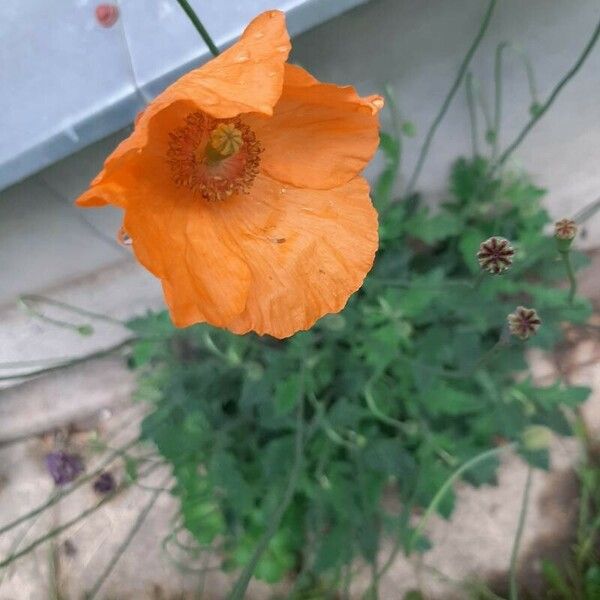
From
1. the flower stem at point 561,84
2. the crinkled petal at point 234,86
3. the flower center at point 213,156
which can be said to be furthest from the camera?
the flower stem at point 561,84

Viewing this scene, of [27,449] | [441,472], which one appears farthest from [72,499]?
[441,472]

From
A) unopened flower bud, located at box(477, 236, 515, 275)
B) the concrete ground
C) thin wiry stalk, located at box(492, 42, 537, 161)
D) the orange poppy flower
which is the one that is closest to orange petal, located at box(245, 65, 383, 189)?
the orange poppy flower

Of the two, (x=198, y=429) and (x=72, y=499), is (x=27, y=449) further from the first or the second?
(x=198, y=429)

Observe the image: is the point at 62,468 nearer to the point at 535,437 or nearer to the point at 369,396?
the point at 369,396

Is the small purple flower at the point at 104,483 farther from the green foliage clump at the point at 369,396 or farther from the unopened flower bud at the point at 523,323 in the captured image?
the unopened flower bud at the point at 523,323

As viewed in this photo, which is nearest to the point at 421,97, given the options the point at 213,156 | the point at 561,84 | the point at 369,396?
the point at 561,84

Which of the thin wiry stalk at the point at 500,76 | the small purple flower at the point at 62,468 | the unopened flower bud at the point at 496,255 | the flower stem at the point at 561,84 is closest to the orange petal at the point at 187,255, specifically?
the unopened flower bud at the point at 496,255

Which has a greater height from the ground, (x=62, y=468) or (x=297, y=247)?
(x=297, y=247)
